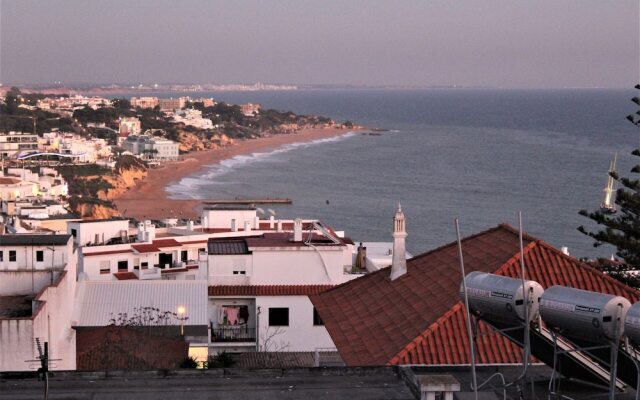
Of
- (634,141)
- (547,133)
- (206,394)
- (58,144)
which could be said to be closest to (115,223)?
(206,394)

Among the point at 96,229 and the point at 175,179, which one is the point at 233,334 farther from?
the point at 175,179

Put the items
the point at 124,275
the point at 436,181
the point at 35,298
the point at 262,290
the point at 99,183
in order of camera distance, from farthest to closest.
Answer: the point at 436,181, the point at 99,183, the point at 124,275, the point at 262,290, the point at 35,298

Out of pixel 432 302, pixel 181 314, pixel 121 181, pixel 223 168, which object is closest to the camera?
pixel 432 302

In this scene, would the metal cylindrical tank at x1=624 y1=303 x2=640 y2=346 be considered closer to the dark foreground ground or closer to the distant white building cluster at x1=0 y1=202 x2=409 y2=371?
the dark foreground ground

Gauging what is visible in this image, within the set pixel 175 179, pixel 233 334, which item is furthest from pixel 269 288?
pixel 175 179

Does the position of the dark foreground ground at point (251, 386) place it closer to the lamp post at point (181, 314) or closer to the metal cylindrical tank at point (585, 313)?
the metal cylindrical tank at point (585, 313)

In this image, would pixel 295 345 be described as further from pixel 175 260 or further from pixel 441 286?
pixel 175 260

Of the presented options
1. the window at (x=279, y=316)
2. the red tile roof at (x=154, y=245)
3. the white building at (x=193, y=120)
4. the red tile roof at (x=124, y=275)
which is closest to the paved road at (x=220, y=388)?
the window at (x=279, y=316)
